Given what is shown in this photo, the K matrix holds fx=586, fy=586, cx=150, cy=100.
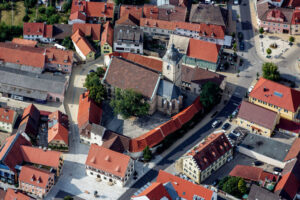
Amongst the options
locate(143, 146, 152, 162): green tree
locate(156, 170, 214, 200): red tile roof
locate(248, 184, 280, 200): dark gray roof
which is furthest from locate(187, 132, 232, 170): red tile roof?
locate(248, 184, 280, 200): dark gray roof

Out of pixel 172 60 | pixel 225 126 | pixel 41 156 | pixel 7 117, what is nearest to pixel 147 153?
pixel 225 126

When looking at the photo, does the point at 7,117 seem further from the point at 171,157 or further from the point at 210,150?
the point at 210,150

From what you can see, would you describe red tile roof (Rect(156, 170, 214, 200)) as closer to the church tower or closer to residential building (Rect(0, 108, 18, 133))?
the church tower

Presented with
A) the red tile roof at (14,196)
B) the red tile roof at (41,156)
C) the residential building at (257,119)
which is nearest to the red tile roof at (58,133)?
the red tile roof at (41,156)

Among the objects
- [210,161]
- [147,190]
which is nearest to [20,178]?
[147,190]

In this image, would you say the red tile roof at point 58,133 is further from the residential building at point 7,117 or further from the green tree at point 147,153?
the green tree at point 147,153

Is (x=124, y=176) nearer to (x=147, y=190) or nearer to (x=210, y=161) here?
(x=147, y=190)

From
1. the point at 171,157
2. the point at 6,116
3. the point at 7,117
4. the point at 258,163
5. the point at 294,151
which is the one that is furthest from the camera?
the point at 7,117
